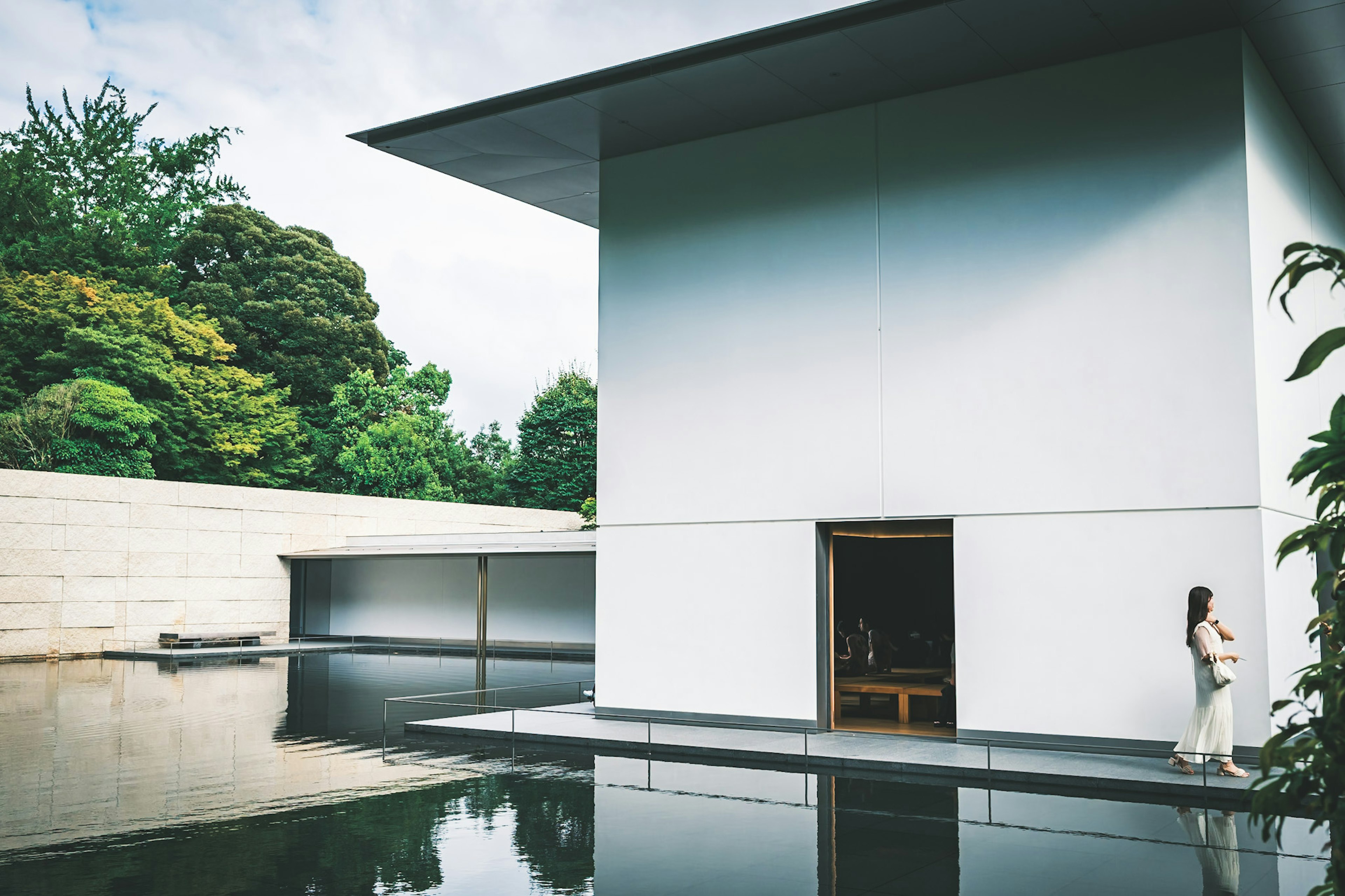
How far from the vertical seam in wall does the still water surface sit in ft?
11.9

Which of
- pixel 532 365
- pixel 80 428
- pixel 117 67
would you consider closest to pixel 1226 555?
pixel 80 428

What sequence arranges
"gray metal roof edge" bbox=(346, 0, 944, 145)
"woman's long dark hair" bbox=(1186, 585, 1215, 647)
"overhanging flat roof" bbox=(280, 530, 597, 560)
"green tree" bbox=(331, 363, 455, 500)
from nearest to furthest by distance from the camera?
1. "woman's long dark hair" bbox=(1186, 585, 1215, 647)
2. "gray metal roof edge" bbox=(346, 0, 944, 145)
3. "overhanging flat roof" bbox=(280, 530, 597, 560)
4. "green tree" bbox=(331, 363, 455, 500)

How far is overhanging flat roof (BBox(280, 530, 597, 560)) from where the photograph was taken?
1072 inches

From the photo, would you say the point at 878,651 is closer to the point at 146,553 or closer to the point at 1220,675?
the point at 1220,675

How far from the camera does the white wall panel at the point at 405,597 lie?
112 feet

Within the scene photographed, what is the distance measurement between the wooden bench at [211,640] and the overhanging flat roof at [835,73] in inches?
793

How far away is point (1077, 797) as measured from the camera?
9703 millimetres

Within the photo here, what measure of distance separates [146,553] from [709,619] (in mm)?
22733

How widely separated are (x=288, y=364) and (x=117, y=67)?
18972 millimetres

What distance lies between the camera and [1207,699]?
1019 centimetres

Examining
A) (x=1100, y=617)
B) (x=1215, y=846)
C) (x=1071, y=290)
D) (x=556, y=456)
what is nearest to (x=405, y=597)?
(x=556, y=456)

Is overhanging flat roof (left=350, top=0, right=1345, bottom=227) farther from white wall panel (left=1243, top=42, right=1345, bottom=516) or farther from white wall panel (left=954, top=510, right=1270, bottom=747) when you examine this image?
white wall panel (left=954, top=510, right=1270, bottom=747)

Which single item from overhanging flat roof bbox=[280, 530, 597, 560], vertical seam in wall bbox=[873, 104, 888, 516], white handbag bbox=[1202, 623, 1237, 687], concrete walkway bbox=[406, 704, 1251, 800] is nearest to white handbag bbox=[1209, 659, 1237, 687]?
white handbag bbox=[1202, 623, 1237, 687]

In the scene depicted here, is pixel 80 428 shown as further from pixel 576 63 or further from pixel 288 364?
pixel 576 63
